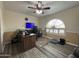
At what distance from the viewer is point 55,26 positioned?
25.4 ft

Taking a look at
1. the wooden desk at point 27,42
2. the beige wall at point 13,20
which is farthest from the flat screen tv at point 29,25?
the wooden desk at point 27,42

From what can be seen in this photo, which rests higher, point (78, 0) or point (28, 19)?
point (78, 0)

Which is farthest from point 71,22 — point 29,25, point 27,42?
point 29,25

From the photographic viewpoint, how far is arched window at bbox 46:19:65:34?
6.93 meters

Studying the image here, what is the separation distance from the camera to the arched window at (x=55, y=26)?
6932 millimetres

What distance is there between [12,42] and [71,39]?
4.27 m

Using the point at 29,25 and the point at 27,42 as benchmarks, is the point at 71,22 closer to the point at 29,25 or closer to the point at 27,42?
the point at 27,42

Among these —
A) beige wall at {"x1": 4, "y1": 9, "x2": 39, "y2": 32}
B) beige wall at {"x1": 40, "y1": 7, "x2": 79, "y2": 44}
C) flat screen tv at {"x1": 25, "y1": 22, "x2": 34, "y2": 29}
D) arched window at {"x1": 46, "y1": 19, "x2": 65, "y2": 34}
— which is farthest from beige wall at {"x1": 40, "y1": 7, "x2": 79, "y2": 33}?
beige wall at {"x1": 4, "y1": 9, "x2": 39, "y2": 32}

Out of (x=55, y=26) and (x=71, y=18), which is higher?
(x=71, y=18)

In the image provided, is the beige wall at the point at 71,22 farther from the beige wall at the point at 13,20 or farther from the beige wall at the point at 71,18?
the beige wall at the point at 13,20

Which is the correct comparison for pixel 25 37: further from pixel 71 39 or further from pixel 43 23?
pixel 43 23

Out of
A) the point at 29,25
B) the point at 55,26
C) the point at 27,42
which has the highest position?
the point at 29,25

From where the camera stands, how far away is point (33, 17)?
8.34m

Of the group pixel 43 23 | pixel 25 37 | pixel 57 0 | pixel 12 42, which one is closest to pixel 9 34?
pixel 12 42
